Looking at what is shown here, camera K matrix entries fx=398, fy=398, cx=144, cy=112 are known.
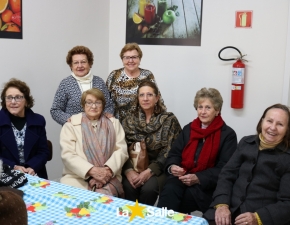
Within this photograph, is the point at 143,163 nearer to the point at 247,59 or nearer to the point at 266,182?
the point at 266,182

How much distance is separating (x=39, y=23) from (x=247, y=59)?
193cm

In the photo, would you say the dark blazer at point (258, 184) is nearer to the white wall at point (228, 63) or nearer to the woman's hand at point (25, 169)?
the woman's hand at point (25, 169)

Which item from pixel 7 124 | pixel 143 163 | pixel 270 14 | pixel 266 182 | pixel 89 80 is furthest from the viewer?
pixel 270 14

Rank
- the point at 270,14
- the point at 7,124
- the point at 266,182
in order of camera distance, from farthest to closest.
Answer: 1. the point at 270,14
2. the point at 7,124
3. the point at 266,182

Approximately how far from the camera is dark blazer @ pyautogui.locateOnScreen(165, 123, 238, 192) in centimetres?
261

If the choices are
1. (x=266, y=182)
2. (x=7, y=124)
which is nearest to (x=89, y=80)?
(x=7, y=124)

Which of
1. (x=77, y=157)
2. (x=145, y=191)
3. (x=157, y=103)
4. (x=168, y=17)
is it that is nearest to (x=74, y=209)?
(x=77, y=157)

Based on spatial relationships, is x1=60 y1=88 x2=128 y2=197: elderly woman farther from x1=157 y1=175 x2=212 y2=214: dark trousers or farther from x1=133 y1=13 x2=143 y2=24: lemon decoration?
x1=133 y1=13 x2=143 y2=24: lemon decoration

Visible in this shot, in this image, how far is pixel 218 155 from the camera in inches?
106

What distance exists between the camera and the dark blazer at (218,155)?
261cm

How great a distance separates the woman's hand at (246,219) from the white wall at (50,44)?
7.48 ft

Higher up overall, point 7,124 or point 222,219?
point 7,124

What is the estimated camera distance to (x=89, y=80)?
3.24 meters

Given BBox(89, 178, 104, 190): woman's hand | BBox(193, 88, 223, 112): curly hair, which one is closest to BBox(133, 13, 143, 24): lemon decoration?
BBox(193, 88, 223, 112): curly hair
